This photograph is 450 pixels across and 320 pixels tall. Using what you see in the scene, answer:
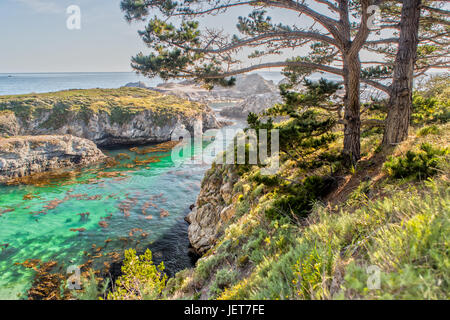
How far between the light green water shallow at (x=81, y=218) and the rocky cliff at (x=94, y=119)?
13.8m

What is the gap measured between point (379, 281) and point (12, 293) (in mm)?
13023

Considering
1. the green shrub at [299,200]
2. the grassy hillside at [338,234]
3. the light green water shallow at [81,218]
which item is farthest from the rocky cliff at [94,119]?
the green shrub at [299,200]

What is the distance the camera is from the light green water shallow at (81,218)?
37.5ft

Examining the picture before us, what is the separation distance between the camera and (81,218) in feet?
49.5

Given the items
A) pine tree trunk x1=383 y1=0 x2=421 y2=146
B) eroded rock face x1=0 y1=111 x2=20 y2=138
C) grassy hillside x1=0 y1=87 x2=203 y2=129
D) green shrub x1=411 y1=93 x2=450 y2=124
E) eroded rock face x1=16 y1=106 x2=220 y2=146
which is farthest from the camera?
eroded rock face x1=16 y1=106 x2=220 y2=146

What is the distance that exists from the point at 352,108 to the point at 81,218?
16629mm

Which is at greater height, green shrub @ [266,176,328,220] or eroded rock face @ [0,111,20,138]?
eroded rock face @ [0,111,20,138]

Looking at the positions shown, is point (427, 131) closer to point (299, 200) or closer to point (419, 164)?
point (419, 164)

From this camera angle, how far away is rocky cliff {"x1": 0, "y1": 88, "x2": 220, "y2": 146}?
32844 mm

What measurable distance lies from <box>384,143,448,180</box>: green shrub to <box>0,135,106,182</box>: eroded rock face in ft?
96.7

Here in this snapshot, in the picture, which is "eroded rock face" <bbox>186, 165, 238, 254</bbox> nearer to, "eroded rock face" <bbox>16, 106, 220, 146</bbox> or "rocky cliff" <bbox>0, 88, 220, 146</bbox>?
Answer: "eroded rock face" <bbox>16, 106, 220, 146</bbox>

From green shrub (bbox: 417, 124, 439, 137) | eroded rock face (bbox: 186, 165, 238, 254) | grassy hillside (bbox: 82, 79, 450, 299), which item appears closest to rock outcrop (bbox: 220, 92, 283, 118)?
eroded rock face (bbox: 186, 165, 238, 254)

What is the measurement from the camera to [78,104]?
124 feet

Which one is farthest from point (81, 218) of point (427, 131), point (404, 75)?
point (427, 131)
